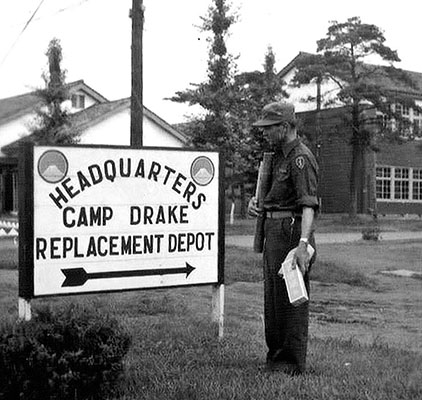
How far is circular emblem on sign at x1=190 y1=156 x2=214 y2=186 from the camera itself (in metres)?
6.56

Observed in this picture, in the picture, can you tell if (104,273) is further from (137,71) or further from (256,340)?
(137,71)

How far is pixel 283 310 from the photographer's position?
5406 millimetres

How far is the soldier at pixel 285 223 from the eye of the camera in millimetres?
5383

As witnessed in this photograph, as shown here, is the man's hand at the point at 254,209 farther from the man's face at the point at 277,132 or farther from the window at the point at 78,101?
the window at the point at 78,101

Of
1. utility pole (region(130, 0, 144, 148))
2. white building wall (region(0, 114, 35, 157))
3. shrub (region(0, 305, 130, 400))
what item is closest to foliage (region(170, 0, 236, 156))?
white building wall (region(0, 114, 35, 157))

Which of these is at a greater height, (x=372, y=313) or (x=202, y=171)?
(x=202, y=171)

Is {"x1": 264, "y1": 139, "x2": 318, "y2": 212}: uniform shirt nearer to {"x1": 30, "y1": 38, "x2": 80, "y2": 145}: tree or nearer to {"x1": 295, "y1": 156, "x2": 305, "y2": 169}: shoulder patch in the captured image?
{"x1": 295, "y1": 156, "x2": 305, "y2": 169}: shoulder patch

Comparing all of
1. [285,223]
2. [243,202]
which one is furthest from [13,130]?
[285,223]

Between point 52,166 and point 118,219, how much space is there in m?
0.69

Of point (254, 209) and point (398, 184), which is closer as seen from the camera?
point (254, 209)

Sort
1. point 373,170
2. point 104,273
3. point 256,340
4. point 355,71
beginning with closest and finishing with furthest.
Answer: point 104,273 < point 256,340 < point 355,71 < point 373,170

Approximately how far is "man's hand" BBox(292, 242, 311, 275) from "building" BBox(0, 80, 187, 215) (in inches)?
1259

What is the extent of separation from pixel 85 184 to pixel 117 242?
0.53 m

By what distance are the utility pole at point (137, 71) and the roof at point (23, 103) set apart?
89.3 feet
